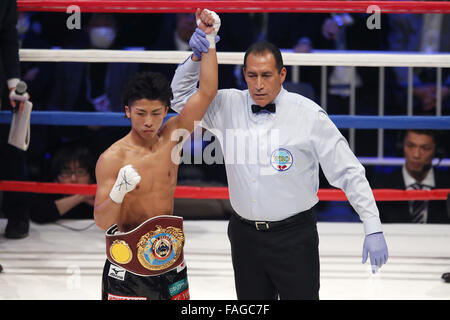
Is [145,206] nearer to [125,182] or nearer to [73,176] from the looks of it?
[125,182]

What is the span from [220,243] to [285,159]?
128 centimetres

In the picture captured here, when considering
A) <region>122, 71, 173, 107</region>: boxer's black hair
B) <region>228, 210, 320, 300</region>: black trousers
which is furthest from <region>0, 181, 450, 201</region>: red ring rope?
<region>122, 71, 173, 107</region>: boxer's black hair

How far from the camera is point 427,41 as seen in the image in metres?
4.33

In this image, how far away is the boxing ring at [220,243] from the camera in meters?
2.75

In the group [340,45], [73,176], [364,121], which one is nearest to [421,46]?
[340,45]

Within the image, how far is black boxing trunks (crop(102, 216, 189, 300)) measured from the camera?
1957 mm

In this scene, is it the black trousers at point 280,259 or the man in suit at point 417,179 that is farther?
A: the man in suit at point 417,179

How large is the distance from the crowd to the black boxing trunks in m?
1.61

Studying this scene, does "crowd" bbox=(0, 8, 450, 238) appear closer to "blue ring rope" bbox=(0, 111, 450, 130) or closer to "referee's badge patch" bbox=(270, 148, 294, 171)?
"blue ring rope" bbox=(0, 111, 450, 130)

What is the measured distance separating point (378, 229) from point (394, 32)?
2.63m

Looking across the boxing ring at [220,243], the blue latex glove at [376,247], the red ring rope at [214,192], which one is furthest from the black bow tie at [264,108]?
the red ring rope at [214,192]

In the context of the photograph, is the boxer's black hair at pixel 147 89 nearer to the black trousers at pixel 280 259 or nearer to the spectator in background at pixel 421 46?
the black trousers at pixel 280 259

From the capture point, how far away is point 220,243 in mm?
3244

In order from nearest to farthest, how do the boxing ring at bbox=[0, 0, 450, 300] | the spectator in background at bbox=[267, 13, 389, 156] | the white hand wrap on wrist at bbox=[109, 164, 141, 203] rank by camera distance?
the white hand wrap on wrist at bbox=[109, 164, 141, 203] → the boxing ring at bbox=[0, 0, 450, 300] → the spectator in background at bbox=[267, 13, 389, 156]
